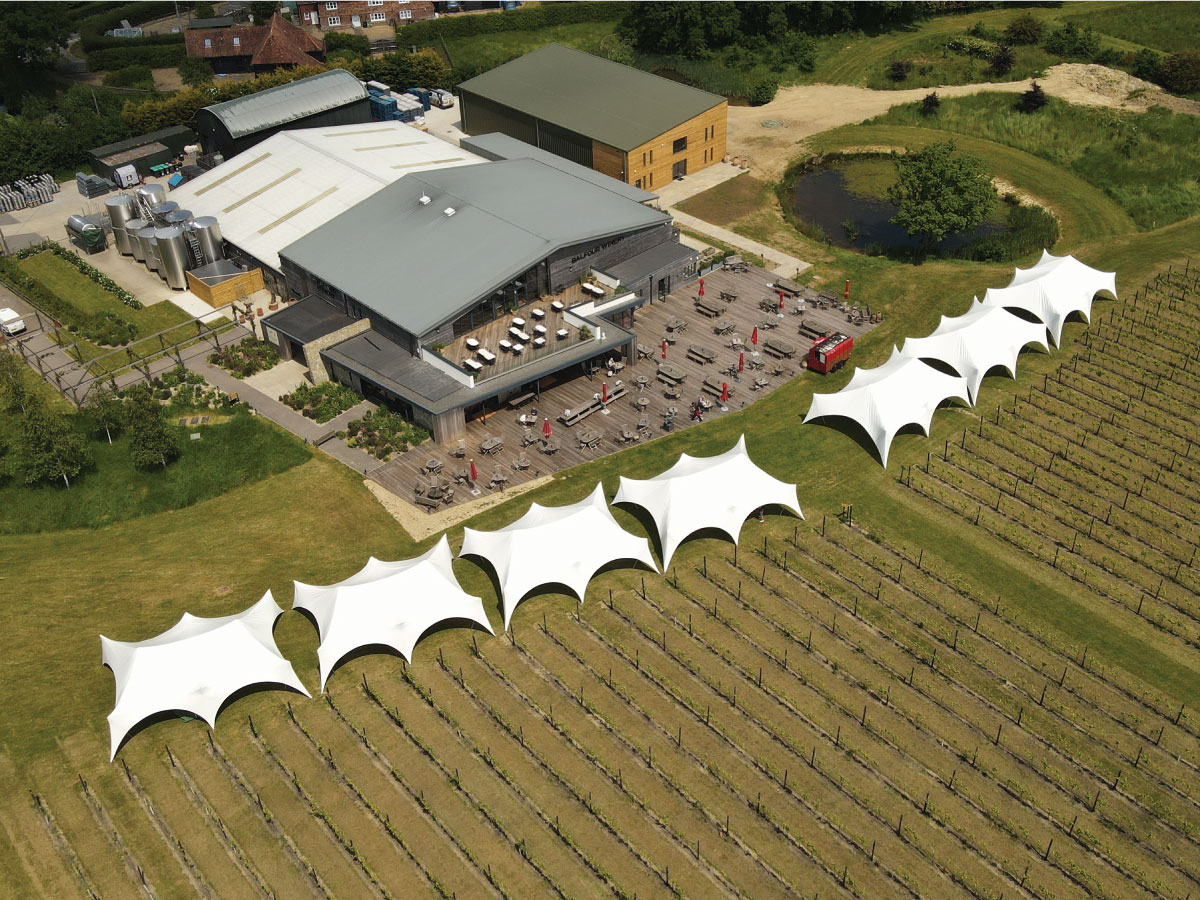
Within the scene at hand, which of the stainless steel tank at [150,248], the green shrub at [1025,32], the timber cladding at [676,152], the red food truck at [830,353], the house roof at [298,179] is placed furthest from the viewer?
the green shrub at [1025,32]

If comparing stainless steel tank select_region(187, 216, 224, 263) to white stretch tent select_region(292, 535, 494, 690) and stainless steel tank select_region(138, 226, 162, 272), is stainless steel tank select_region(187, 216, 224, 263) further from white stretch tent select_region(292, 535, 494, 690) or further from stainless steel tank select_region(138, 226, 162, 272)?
white stretch tent select_region(292, 535, 494, 690)

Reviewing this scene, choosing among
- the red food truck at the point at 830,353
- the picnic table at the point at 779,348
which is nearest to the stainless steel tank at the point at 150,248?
the picnic table at the point at 779,348

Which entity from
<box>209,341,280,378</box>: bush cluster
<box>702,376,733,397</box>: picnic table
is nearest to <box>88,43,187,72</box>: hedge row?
<box>209,341,280,378</box>: bush cluster

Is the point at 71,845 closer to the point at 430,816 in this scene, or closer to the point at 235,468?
the point at 430,816

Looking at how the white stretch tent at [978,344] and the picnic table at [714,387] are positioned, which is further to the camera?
the picnic table at [714,387]

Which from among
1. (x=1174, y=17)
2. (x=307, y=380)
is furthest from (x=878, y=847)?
(x=1174, y=17)

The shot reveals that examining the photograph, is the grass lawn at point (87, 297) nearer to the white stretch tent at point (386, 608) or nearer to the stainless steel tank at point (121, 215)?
the stainless steel tank at point (121, 215)
